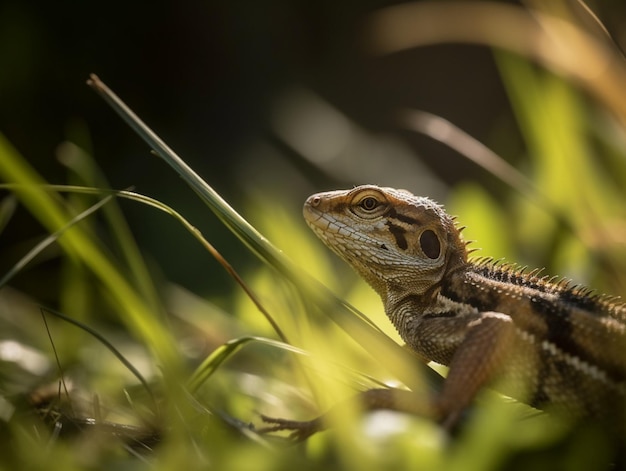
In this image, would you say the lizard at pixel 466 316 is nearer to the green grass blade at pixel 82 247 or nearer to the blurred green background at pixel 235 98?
the green grass blade at pixel 82 247

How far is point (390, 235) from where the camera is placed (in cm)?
216

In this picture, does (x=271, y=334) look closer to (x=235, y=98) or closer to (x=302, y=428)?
(x=302, y=428)

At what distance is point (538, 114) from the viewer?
9.95 feet

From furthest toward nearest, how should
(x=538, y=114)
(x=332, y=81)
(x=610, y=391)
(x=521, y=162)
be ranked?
(x=332, y=81) → (x=521, y=162) → (x=538, y=114) → (x=610, y=391)

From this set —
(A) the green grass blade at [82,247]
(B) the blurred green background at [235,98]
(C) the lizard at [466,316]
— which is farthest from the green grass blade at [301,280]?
(B) the blurred green background at [235,98]

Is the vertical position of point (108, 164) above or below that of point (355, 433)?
below

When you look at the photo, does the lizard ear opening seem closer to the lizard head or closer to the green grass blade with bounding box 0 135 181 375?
the lizard head

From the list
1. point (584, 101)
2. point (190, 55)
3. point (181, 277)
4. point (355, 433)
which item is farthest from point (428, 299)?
point (190, 55)

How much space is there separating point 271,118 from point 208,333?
3488 mm

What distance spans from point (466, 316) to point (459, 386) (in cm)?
30

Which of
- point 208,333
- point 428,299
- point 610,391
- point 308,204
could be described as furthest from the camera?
point 208,333

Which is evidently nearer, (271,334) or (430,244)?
(430,244)

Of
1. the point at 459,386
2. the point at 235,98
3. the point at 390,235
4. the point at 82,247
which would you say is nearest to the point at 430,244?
the point at 390,235

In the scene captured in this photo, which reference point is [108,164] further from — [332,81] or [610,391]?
[610,391]
